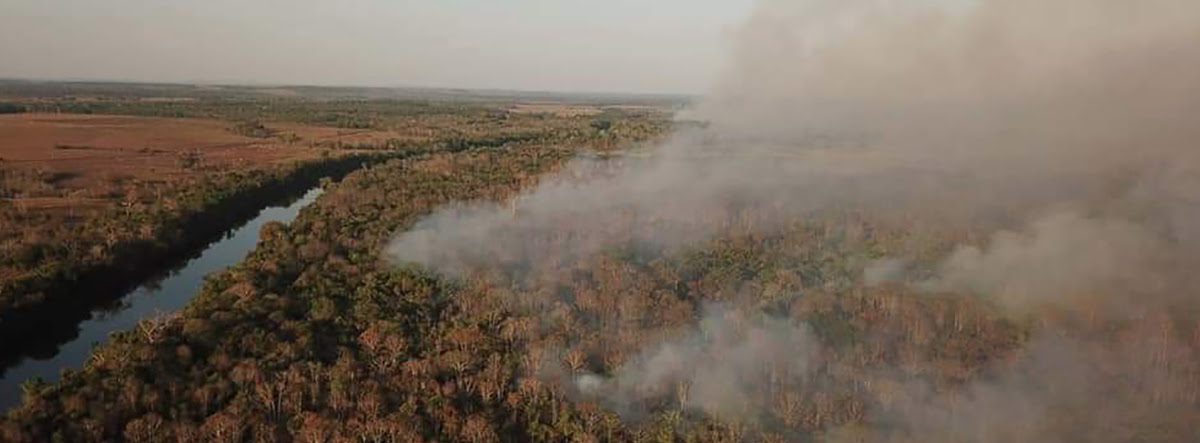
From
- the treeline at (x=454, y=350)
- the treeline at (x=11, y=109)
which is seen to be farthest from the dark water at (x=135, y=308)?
the treeline at (x=11, y=109)

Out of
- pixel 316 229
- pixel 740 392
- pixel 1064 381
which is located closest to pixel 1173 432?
pixel 1064 381

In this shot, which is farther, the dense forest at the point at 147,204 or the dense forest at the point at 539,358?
the dense forest at the point at 147,204

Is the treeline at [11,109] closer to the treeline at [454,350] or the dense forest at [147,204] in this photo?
the dense forest at [147,204]

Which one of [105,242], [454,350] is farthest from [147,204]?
[454,350]

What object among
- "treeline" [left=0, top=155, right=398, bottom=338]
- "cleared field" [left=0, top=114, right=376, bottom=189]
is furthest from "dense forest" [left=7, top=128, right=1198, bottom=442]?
"cleared field" [left=0, top=114, right=376, bottom=189]

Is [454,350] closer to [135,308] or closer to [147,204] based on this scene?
[135,308]

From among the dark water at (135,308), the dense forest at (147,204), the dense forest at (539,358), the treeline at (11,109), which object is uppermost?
the treeline at (11,109)

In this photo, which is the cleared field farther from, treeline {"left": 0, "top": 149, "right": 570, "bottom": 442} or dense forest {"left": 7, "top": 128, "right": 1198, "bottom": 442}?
dense forest {"left": 7, "top": 128, "right": 1198, "bottom": 442}

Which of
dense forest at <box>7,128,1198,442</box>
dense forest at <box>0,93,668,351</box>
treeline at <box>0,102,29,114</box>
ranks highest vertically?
treeline at <box>0,102,29,114</box>
